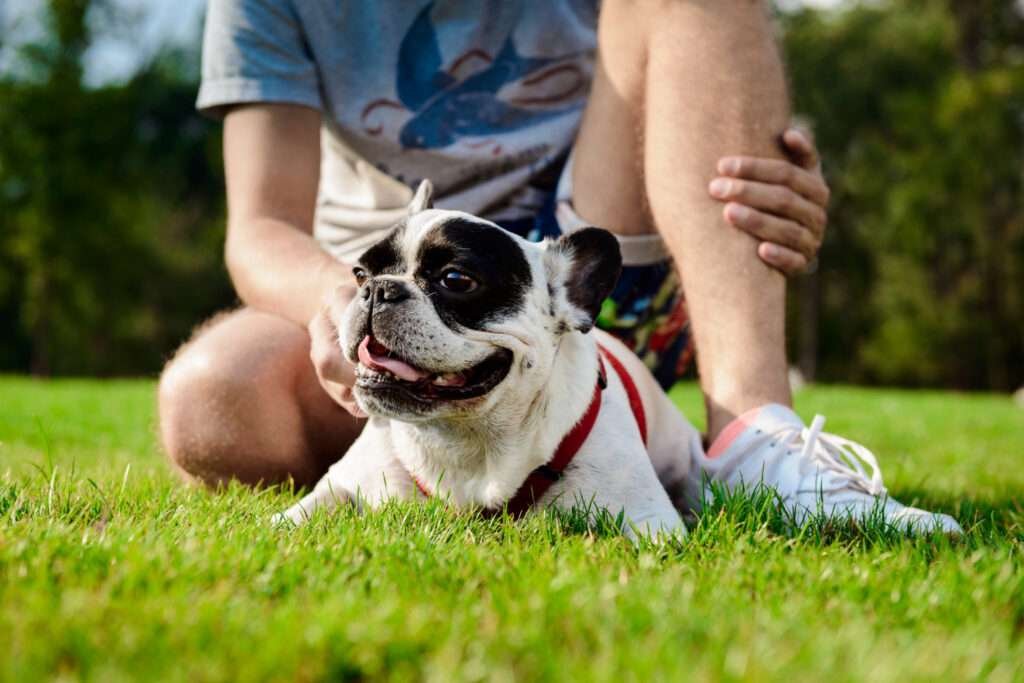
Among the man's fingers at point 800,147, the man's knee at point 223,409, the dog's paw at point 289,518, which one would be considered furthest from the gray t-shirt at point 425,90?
the dog's paw at point 289,518

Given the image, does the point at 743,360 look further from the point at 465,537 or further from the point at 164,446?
the point at 164,446

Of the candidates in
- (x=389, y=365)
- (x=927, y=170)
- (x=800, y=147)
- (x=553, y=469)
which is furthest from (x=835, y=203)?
(x=389, y=365)

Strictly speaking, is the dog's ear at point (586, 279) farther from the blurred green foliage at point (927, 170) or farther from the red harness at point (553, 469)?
the blurred green foliage at point (927, 170)

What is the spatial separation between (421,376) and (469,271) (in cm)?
26

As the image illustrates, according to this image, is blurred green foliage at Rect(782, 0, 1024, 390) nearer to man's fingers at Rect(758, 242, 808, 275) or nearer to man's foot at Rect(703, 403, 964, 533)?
man's fingers at Rect(758, 242, 808, 275)

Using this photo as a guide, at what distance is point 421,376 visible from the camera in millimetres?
2141

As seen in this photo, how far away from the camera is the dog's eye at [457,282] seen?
2.15m

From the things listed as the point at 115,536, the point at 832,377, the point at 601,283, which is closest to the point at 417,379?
the point at 601,283

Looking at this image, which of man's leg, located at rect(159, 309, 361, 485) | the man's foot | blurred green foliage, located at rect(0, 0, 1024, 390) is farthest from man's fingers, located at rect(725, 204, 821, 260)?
blurred green foliage, located at rect(0, 0, 1024, 390)

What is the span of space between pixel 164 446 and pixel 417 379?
109cm

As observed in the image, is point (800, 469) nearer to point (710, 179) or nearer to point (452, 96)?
point (710, 179)

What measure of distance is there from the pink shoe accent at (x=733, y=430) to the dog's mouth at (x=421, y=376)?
79 cm

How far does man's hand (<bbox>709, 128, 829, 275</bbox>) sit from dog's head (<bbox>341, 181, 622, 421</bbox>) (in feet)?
2.04

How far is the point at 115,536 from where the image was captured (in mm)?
1735
